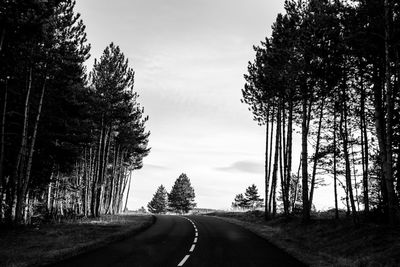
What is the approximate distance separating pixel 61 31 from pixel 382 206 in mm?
20937

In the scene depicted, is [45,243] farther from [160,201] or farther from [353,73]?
A: [160,201]

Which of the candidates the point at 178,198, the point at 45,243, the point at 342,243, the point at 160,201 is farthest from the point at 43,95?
the point at 160,201

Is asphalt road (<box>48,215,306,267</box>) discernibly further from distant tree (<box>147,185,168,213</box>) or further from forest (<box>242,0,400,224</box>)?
distant tree (<box>147,185,168,213</box>)

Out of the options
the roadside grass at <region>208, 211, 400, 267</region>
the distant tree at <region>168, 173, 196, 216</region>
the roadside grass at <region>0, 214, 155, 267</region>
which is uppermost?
the distant tree at <region>168, 173, 196, 216</region>

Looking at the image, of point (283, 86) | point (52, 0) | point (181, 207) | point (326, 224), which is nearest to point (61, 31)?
point (52, 0)

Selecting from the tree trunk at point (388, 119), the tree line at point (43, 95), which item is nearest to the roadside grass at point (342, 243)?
the tree trunk at point (388, 119)

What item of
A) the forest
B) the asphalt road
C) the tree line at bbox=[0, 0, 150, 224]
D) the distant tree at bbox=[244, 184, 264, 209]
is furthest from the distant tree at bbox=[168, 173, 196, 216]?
the asphalt road

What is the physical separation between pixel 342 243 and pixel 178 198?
71.7m

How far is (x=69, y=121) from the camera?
2512 centimetres

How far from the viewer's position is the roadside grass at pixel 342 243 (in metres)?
11.1

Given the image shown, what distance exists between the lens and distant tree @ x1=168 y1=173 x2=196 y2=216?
3314 inches

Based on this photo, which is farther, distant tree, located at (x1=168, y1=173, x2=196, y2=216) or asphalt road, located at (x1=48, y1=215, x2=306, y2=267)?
distant tree, located at (x1=168, y1=173, x2=196, y2=216)

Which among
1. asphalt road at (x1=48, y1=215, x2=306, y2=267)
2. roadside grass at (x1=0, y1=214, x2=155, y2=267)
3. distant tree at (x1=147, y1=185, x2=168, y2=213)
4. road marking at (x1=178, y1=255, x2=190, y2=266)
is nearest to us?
road marking at (x1=178, y1=255, x2=190, y2=266)

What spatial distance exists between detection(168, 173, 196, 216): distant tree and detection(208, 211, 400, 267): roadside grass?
6536cm
